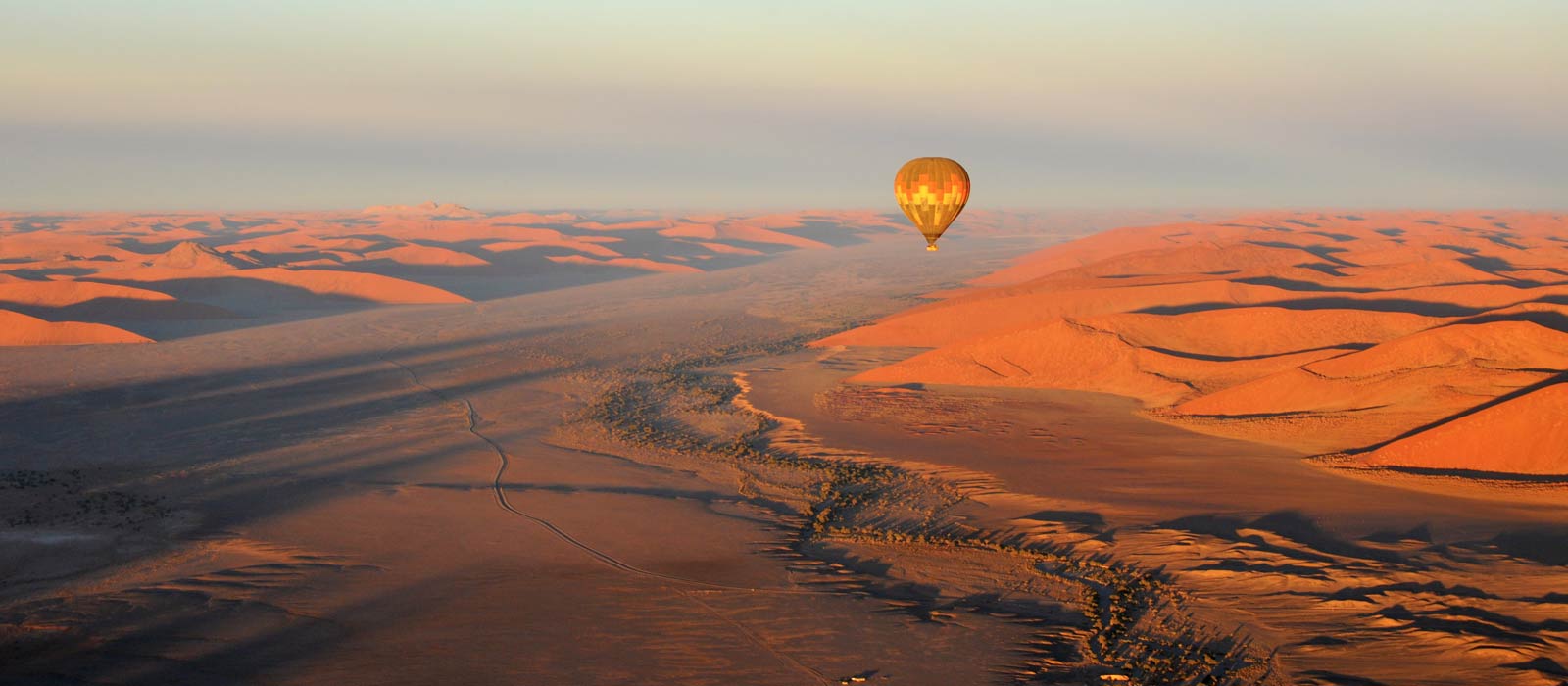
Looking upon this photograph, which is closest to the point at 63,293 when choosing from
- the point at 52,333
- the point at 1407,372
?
the point at 52,333

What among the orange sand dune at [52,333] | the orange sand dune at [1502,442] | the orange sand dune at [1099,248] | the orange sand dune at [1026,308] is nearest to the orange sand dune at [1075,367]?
the orange sand dune at [1026,308]

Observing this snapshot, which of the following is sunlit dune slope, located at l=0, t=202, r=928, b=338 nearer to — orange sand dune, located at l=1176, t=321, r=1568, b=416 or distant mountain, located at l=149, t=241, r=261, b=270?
distant mountain, located at l=149, t=241, r=261, b=270

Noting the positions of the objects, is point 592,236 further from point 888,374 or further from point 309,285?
point 888,374

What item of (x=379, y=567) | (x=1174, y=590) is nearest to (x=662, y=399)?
(x=379, y=567)

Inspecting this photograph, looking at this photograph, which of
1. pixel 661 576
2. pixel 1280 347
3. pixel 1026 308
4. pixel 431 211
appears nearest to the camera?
pixel 661 576

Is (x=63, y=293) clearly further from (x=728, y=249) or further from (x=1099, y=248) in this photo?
(x=1099, y=248)

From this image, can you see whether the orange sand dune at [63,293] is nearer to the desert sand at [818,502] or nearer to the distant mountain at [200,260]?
the desert sand at [818,502]
